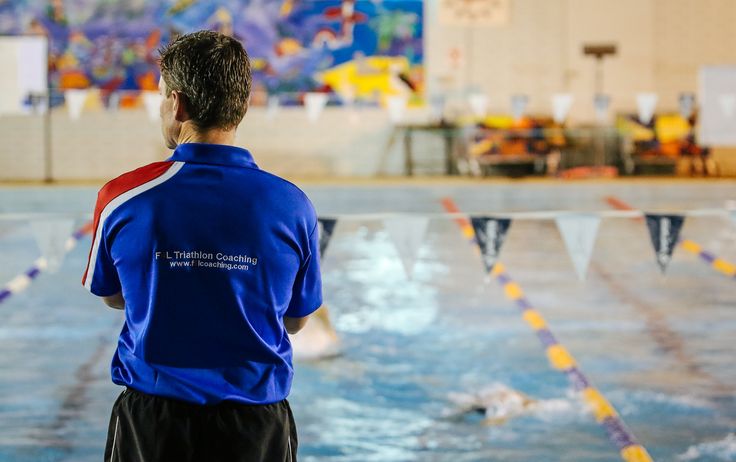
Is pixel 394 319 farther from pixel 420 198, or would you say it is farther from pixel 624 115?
pixel 624 115

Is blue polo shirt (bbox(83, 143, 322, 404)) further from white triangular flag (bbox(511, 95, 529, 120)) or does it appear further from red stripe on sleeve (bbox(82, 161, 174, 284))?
white triangular flag (bbox(511, 95, 529, 120))

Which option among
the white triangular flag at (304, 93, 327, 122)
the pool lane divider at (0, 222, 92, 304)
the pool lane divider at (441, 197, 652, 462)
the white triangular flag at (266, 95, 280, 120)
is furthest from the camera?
the white triangular flag at (266, 95, 280, 120)

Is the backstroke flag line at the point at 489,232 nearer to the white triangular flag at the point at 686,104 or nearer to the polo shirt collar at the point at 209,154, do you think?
the polo shirt collar at the point at 209,154

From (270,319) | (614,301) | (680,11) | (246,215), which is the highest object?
(680,11)

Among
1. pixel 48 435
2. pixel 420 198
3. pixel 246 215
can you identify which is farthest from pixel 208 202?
pixel 420 198

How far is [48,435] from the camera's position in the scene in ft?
13.9

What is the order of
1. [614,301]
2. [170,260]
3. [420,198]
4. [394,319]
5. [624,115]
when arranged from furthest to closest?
[624,115] → [420,198] → [614,301] → [394,319] → [170,260]

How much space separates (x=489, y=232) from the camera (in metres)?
5.66

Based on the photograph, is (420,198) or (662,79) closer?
(420,198)

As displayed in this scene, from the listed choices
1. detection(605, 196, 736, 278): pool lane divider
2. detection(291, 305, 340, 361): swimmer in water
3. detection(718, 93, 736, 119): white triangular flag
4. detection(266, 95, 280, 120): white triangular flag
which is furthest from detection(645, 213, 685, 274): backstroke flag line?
detection(266, 95, 280, 120): white triangular flag

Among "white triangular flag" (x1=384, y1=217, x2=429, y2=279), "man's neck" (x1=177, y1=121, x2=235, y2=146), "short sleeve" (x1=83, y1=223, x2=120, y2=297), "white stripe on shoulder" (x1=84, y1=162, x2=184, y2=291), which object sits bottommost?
"white triangular flag" (x1=384, y1=217, x2=429, y2=279)

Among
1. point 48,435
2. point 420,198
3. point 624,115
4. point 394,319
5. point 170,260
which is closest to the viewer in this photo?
point 170,260

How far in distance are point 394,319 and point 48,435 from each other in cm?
265

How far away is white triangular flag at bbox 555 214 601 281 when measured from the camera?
5.73 meters
